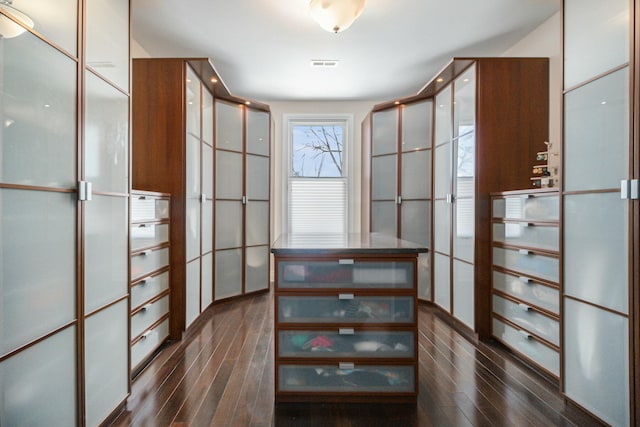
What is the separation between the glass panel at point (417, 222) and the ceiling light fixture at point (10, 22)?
362 cm

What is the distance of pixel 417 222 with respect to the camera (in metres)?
4.06

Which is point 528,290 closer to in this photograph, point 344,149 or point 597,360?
point 597,360

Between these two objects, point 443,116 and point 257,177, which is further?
point 257,177

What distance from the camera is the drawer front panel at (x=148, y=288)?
2.33 metres

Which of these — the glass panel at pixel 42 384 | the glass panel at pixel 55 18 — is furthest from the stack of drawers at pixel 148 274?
the glass panel at pixel 55 18

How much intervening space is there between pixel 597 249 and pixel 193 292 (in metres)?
3.03

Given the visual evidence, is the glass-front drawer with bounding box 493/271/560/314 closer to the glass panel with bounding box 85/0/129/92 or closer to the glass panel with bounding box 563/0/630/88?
the glass panel with bounding box 563/0/630/88

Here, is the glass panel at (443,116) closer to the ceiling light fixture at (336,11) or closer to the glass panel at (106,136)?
the ceiling light fixture at (336,11)

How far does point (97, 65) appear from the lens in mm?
1674

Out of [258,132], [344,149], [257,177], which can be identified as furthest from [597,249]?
[344,149]

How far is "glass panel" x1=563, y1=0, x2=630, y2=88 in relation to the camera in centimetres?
164

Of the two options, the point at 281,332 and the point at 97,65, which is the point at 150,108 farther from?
the point at 281,332

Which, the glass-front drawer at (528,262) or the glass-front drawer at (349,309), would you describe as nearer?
the glass-front drawer at (349,309)

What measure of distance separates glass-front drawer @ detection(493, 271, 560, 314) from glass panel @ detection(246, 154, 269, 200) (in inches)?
111
